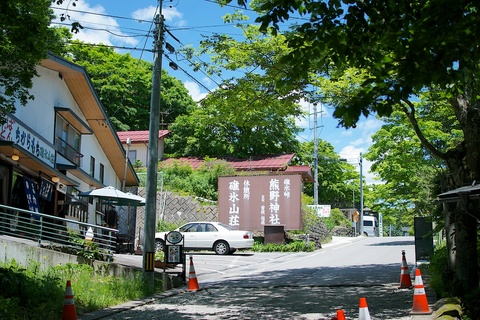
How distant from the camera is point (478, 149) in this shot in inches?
404

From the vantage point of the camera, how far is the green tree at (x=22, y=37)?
9812mm

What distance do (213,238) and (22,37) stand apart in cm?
1767

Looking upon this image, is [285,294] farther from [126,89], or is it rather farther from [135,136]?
[126,89]

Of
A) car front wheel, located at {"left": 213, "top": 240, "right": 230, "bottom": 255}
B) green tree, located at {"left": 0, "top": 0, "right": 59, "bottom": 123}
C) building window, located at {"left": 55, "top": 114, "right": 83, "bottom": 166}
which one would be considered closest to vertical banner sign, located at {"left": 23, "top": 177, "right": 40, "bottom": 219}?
building window, located at {"left": 55, "top": 114, "right": 83, "bottom": 166}

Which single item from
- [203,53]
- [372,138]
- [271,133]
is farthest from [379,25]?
[271,133]

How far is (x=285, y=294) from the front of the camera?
13.3m

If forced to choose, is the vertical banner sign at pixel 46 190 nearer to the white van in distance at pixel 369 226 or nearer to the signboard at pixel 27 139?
the signboard at pixel 27 139

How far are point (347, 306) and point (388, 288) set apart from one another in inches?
114

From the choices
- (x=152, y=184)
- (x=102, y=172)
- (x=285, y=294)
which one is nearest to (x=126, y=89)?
(x=102, y=172)

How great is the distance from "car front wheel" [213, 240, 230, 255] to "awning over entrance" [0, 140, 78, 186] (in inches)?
313

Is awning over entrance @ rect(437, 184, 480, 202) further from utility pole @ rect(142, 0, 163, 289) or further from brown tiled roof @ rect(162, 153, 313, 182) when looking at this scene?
brown tiled roof @ rect(162, 153, 313, 182)

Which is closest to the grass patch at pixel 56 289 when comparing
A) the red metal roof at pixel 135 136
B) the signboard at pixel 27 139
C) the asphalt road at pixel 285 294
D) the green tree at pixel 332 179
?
the asphalt road at pixel 285 294

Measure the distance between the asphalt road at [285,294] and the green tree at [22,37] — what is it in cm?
504

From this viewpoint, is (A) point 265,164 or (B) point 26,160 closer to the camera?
(B) point 26,160
